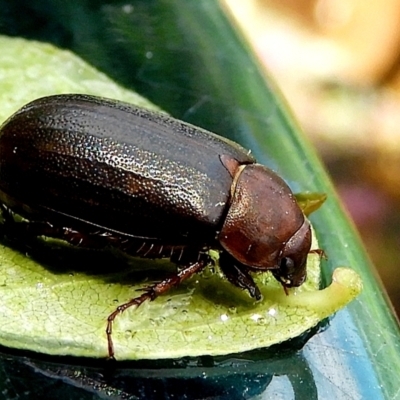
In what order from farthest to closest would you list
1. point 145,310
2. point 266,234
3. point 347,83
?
point 347,83, point 266,234, point 145,310

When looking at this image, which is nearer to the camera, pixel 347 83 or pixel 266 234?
pixel 266 234

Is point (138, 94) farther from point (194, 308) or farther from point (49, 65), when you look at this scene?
point (194, 308)

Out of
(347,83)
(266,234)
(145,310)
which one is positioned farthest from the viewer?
(347,83)

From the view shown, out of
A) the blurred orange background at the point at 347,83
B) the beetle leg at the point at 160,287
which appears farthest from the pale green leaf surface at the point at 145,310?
the blurred orange background at the point at 347,83

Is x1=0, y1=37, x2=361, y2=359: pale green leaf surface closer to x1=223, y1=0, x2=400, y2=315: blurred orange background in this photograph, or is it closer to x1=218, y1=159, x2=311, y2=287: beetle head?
x1=218, y1=159, x2=311, y2=287: beetle head

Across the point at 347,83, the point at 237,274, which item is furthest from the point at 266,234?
the point at 347,83

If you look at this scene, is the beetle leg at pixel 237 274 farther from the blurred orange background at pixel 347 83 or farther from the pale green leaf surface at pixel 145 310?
the blurred orange background at pixel 347 83

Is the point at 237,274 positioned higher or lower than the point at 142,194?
lower

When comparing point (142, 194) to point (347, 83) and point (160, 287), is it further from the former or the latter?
point (347, 83)
